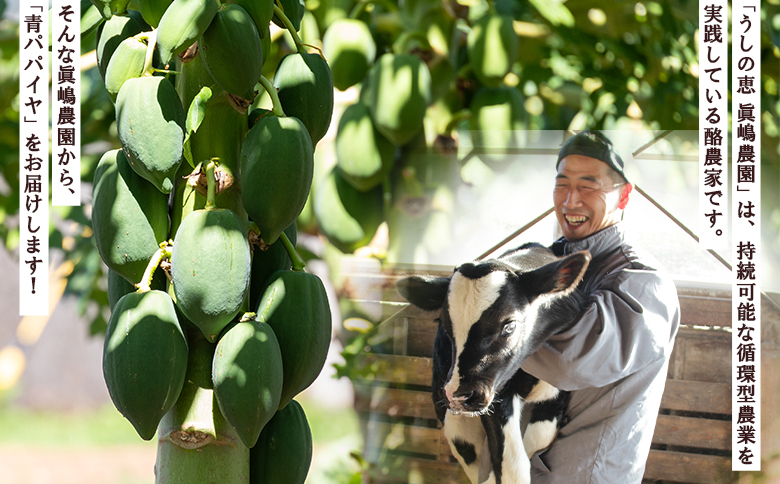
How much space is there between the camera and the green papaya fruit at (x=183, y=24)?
40cm

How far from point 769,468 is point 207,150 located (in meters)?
0.76

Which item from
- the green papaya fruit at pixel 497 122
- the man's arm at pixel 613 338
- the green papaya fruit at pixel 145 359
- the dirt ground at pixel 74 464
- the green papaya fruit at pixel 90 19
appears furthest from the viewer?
the dirt ground at pixel 74 464

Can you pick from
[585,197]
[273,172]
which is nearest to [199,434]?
[273,172]

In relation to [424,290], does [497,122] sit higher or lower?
higher

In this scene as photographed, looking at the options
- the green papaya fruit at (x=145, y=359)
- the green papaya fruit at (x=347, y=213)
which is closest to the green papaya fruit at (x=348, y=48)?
the green papaya fruit at (x=347, y=213)

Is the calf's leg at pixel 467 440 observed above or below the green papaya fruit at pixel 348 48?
below

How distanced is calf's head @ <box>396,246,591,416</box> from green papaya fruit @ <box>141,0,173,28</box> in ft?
1.60

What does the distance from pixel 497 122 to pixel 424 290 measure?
25 cm

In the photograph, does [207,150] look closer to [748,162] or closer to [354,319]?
[354,319]

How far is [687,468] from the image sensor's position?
0.83 metres

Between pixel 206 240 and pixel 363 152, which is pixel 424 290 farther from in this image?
pixel 206 240

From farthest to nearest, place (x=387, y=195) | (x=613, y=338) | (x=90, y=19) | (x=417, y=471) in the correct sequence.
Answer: (x=387, y=195) < (x=417, y=471) < (x=613, y=338) < (x=90, y=19)

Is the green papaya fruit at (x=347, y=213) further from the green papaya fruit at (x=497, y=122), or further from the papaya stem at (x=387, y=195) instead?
the green papaya fruit at (x=497, y=122)

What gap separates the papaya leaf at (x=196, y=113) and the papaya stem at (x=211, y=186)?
0.01 m
